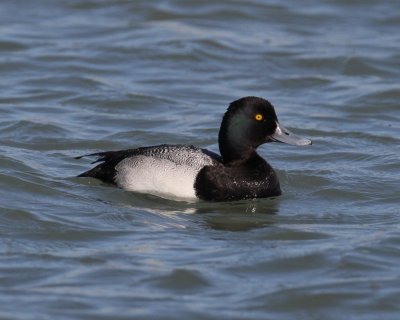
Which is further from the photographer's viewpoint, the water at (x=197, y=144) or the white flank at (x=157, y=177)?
the white flank at (x=157, y=177)

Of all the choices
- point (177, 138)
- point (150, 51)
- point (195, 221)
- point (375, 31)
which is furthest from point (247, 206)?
point (375, 31)

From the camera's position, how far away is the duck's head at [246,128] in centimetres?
1103

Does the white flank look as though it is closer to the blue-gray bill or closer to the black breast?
the black breast

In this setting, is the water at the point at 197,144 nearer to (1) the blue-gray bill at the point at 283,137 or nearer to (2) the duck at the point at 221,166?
(2) the duck at the point at 221,166

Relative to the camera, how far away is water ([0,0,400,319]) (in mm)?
8281

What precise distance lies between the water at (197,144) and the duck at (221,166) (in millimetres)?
170

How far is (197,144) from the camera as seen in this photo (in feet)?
44.3

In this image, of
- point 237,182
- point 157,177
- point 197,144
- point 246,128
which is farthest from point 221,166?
point 197,144

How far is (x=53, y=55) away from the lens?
17469 millimetres

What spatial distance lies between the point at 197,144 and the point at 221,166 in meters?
2.49

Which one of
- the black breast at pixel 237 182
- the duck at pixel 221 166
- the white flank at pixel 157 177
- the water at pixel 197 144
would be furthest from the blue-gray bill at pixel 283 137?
the white flank at pixel 157 177

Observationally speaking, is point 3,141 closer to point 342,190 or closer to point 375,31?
point 342,190

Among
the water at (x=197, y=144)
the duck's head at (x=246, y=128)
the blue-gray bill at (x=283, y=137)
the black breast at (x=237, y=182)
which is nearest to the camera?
the water at (x=197, y=144)

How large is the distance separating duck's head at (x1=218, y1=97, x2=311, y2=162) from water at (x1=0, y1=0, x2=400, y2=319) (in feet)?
2.00
